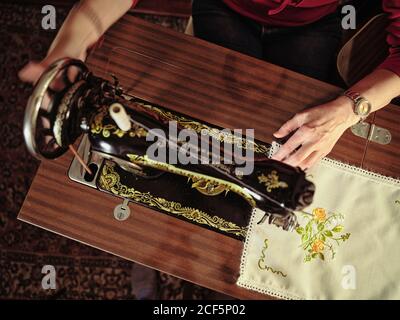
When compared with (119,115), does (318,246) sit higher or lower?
lower

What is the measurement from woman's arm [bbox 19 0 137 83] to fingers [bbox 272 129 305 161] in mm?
579

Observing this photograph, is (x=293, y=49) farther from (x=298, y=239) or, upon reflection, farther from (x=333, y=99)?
(x=298, y=239)

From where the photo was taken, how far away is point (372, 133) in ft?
3.76

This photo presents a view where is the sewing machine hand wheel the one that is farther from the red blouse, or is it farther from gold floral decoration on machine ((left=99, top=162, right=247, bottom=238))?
the red blouse

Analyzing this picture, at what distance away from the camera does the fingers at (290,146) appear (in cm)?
108

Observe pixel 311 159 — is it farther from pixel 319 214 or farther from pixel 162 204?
pixel 162 204

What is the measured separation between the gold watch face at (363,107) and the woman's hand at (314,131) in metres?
0.02

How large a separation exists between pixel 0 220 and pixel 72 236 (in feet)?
3.33

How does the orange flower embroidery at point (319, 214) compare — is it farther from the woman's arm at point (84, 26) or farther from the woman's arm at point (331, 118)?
the woman's arm at point (84, 26)

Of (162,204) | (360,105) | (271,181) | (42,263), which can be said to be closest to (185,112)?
(162,204)

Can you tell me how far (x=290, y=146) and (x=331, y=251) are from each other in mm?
304

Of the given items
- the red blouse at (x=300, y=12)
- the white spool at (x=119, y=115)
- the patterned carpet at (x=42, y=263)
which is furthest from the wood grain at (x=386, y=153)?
the patterned carpet at (x=42, y=263)

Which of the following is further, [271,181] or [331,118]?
[331,118]

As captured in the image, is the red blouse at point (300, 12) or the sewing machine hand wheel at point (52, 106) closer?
the sewing machine hand wheel at point (52, 106)
